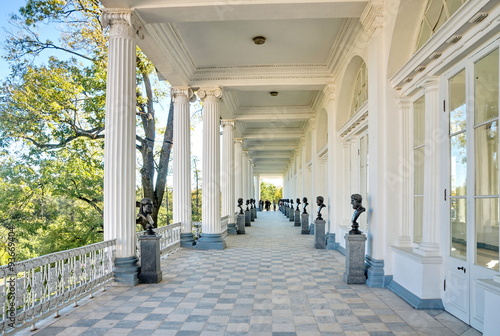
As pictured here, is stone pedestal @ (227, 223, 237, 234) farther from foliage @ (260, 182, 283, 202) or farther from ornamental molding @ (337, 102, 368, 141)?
foliage @ (260, 182, 283, 202)

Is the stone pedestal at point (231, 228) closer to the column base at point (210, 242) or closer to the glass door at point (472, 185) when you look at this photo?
the column base at point (210, 242)

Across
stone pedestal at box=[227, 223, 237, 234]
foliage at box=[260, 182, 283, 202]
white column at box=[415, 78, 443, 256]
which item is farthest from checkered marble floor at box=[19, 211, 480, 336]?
foliage at box=[260, 182, 283, 202]

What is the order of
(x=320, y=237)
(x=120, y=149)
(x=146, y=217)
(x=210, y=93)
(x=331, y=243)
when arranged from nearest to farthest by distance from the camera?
(x=120, y=149) < (x=146, y=217) < (x=331, y=243) < (x=320, y=237) < (x=210, y=93)

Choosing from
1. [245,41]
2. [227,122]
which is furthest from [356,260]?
[227,122]

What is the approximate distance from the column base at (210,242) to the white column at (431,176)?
23.1 ft

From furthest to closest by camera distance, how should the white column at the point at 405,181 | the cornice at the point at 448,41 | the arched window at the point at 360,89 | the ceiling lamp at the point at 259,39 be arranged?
the ceiling lamp at the point at 259,39 < the arched window at the point at 360,89 < the white column at the point at 405,181 < the cornice at the point at 448,41

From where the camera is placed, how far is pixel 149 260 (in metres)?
6.70

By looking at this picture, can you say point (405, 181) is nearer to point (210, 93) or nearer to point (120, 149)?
point (120, 149)

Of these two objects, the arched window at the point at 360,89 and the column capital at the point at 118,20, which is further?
the arched window at the point at 360,89

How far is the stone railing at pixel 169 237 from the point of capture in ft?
30.8

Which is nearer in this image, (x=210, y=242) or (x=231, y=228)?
(x=210, y=242)

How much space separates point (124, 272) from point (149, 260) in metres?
0.48

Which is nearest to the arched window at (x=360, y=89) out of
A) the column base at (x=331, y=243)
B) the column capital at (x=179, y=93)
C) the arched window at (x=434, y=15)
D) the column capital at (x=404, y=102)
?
the column capital at (x=404, y=102)

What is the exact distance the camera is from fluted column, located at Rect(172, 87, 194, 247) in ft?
36.0
